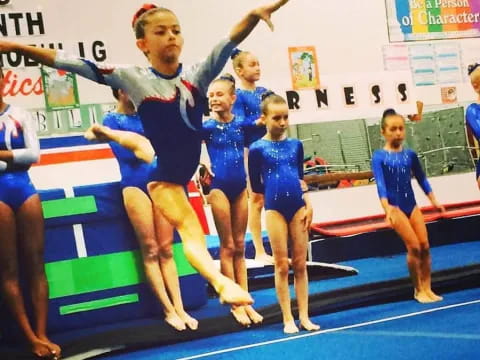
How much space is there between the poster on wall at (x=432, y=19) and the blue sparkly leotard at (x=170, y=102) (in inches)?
73.8

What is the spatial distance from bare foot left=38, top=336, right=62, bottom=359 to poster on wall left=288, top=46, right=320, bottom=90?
185cm

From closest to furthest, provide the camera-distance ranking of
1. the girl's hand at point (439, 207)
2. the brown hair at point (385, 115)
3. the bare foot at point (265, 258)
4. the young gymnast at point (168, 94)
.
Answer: the young gymnast at point (168, 94) < the bare foot at point (265, 258) < the brown hair at point (385, 115) < the girl's hand at point (439, 207)

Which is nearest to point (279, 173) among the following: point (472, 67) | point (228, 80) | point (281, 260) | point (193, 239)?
point (281, 260)

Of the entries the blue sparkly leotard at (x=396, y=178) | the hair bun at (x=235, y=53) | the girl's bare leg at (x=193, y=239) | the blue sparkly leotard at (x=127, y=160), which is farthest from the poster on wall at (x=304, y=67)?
the girl's bare leg at (x=193, y=239)

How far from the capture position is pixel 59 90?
3.34m

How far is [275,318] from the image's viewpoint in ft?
10.8

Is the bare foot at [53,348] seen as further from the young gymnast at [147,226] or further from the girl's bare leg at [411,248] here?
the girl's bare leg at [411,248]

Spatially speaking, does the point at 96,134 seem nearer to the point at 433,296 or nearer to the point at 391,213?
the point at 391,213

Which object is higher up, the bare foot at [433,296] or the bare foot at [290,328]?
the bare foot at [290,328]

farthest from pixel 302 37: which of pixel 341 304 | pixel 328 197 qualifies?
pixel 341 304

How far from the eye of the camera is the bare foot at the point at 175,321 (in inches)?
125

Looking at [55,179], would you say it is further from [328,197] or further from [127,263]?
[328,197]

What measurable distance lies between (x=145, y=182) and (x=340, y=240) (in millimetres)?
1368

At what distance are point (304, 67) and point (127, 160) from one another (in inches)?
51.1
